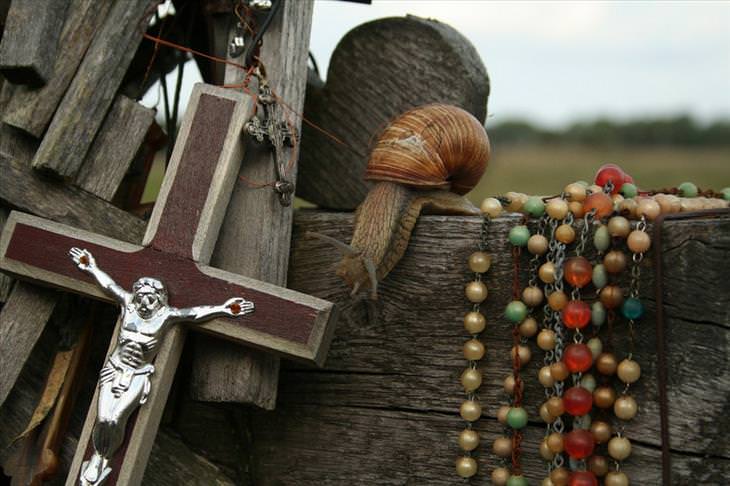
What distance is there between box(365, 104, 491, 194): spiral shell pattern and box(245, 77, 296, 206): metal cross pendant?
219mm

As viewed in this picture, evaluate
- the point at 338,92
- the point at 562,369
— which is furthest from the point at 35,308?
the point at 562,369

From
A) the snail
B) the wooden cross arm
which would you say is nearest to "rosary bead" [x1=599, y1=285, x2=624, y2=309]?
the snail

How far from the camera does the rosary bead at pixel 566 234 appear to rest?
1974 millimetres

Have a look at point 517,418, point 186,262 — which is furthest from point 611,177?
point 186,262

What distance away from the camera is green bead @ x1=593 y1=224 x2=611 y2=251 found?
1.93 metres

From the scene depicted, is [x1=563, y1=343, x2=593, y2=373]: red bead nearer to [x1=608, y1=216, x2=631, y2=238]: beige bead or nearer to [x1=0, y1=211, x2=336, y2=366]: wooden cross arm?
[x1=608, y1=216, x2=631, y2=238]: beige bead

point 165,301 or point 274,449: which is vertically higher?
point 165,301

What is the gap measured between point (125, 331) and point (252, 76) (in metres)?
0.73

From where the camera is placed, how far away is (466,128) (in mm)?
2150

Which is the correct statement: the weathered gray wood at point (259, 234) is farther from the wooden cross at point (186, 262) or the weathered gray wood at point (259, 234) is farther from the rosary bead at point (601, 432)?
the rosary bead at point (601, 432)

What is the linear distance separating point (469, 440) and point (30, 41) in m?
1.49

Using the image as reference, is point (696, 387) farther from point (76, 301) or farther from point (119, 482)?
point (76, 301)

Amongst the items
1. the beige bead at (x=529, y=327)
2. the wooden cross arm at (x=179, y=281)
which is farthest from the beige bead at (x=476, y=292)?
the wooden cross arm at (x=179, y=281)

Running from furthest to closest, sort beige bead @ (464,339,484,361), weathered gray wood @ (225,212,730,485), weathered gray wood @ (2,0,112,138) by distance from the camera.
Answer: weathered gray wood @ (2,0,112,138) < beige bead @ (464,339,484,361) < weathered gray wood @ (225,212,730,485)
